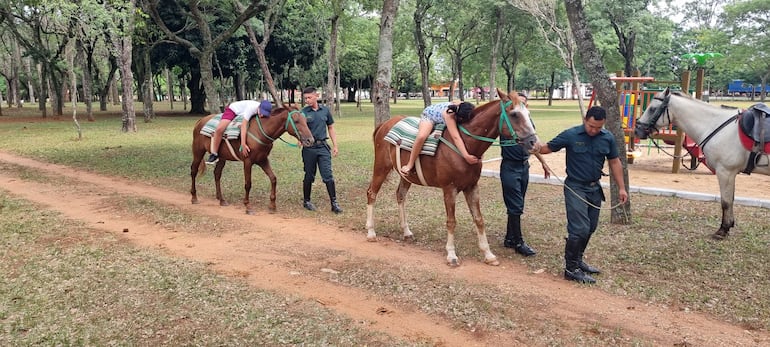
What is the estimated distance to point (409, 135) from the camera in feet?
20.7

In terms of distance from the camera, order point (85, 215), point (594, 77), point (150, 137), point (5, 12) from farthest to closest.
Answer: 1. point (5, 12)
2. point (150, 137)
3. point (85, 215)
4. point (594, 77)

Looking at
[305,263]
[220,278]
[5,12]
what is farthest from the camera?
[5,12]

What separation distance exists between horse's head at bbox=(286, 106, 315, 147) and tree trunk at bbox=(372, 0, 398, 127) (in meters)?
2.79

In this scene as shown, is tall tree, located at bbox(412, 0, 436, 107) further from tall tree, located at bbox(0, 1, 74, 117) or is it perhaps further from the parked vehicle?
the parked vehicle

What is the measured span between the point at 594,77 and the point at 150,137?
1760 cm

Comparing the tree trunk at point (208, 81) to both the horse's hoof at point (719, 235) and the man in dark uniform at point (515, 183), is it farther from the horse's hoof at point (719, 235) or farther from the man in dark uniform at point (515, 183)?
the horse's hoof at point (719, 235)

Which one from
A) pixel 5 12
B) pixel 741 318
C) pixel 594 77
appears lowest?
pixel 741 318

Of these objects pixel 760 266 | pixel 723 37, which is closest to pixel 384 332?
pixel 760 266

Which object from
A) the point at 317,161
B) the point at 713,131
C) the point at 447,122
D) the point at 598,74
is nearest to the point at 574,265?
the point at 447,122

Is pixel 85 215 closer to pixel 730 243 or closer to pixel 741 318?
pixel 741 318

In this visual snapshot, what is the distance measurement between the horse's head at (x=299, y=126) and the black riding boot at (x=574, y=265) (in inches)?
164

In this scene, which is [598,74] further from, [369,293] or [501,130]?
[369,293]

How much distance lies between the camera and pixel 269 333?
4148mm

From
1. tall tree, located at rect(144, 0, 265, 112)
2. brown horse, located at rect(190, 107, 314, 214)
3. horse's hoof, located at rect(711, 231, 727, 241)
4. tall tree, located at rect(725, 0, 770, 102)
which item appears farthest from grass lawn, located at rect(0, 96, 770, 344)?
tall tree, located at rect(725, 0, 770, 102)
